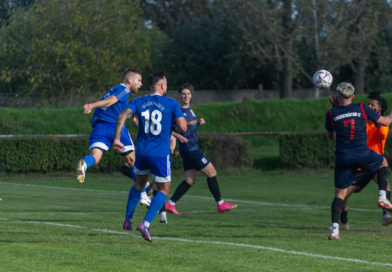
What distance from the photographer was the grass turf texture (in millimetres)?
6727

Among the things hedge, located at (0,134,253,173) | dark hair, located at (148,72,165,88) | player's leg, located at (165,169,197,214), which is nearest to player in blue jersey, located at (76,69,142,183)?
player's leg, located at (165,169,197,214)

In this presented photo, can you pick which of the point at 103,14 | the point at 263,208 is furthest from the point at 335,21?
the point at 263,208

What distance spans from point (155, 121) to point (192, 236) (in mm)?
1675

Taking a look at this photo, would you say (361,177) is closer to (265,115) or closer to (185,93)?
(185,93)

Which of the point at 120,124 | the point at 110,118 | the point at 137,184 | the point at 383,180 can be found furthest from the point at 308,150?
the point at 120,124

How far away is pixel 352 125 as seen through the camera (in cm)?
893

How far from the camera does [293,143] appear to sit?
84.7 feet

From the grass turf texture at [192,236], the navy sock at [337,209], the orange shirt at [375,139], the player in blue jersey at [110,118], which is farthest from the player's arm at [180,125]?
the orange shirt at [375,139]

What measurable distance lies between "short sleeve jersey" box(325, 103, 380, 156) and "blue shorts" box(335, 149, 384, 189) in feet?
0.25

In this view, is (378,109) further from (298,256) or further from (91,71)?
(91,71)

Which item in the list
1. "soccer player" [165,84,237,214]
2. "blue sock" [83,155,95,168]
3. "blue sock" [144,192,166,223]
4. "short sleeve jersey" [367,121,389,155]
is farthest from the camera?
"soccer player" [165,84,237,214]

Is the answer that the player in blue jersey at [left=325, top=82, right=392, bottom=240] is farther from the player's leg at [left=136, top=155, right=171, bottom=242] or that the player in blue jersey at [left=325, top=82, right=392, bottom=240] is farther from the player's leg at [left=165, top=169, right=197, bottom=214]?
the player's leg at [left=165, top=169, right=197, bottom=214]

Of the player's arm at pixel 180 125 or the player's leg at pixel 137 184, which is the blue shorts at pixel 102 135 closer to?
the player's leg at pixel 137 184

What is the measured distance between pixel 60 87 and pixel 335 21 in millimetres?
15847
